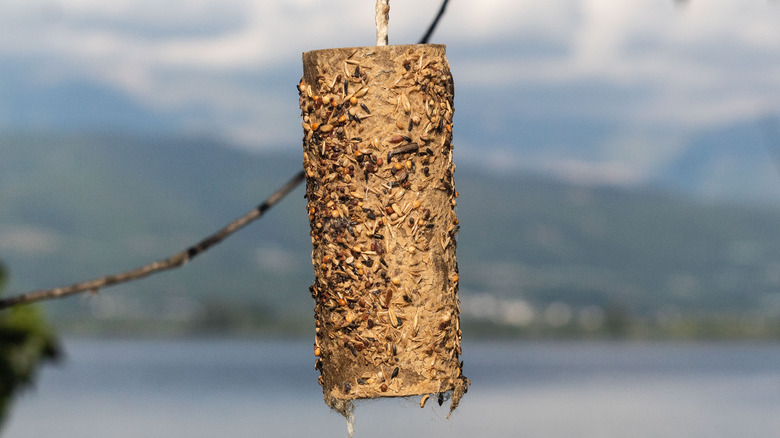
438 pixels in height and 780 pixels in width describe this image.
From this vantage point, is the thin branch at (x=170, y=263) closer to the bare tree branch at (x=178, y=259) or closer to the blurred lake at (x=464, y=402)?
the bare tree branch at (x=178, y=259)

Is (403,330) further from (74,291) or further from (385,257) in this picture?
(74,291)

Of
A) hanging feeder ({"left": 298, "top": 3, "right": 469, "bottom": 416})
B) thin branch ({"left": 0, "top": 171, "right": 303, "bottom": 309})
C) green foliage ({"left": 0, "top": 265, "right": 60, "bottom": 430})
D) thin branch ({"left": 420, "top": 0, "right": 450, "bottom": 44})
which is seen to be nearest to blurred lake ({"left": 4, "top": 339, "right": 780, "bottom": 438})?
green foliage ({"left": 0, "top": 265, "right": 60, "bottom": 430})

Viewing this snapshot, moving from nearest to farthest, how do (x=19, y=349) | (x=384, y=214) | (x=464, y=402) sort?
1. (x=384, y=214)
2. (x=19, y=349)
3. (x=464, y=402)

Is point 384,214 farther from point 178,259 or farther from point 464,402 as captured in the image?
point 464,402

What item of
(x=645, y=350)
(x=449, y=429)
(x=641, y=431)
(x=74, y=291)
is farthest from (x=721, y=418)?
(x=645, y=350)

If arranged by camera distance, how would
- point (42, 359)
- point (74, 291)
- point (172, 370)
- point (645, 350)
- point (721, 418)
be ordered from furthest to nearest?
1. point (645, 350)
2. point (172, 370)
3. point (721, 418)
4. point (42, 359)
5. point (74, 291)

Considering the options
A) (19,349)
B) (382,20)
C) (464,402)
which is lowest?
(464,402)

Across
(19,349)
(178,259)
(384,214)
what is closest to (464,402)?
(19,349)
